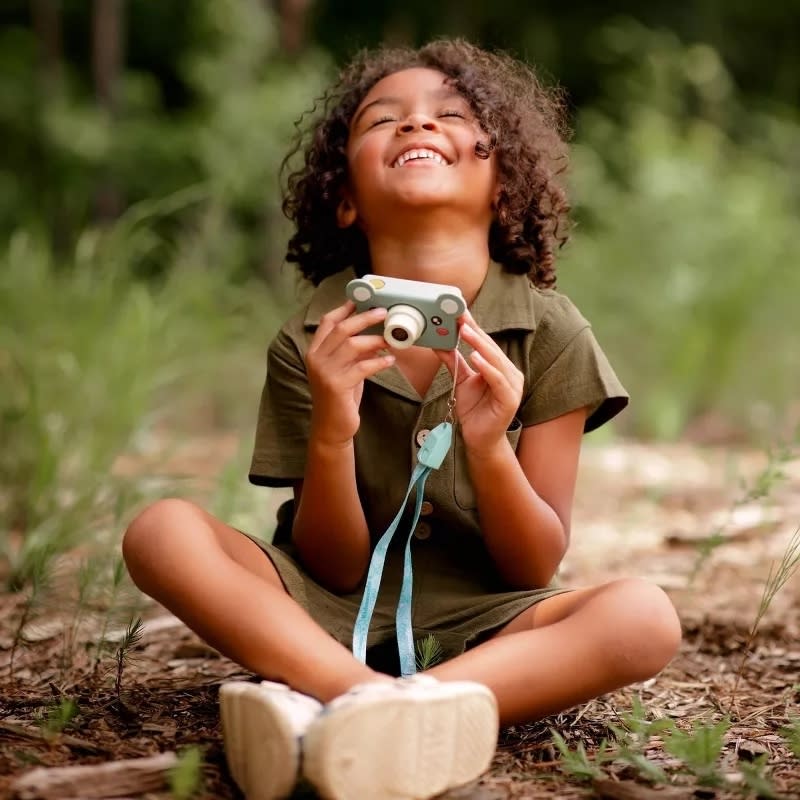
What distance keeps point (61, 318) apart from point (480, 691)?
2302 millimetres

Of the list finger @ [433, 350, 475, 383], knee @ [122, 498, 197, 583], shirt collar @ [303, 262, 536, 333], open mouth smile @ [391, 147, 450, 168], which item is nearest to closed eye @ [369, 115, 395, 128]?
open mouth smile @ [391, 147, 450, 168]

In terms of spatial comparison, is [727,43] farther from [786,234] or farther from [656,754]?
[656,754]

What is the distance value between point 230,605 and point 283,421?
0.47 metres

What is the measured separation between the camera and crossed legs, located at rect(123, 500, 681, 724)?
5.00ft

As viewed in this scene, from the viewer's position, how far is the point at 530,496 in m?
1.75

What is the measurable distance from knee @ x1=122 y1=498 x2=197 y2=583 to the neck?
587 millimetres

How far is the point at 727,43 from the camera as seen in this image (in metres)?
11.5

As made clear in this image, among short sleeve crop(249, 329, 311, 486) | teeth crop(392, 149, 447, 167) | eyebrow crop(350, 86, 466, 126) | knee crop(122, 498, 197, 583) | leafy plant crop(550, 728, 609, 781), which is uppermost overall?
eyebrow crop(350, 86, 466, 126)

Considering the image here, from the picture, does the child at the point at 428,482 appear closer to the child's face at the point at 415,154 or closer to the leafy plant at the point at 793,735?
the child's face at the point at 415,154

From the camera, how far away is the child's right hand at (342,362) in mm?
1646

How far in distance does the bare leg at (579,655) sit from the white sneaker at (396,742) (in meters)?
0.16

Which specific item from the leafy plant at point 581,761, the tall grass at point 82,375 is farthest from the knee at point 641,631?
the tall grass at point 82,375

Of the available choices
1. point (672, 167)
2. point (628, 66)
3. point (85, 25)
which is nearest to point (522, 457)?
point (672, 167)

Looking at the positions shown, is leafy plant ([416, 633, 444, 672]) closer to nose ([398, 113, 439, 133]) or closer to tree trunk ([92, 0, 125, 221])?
nose ([398, 113, 439, 133])
